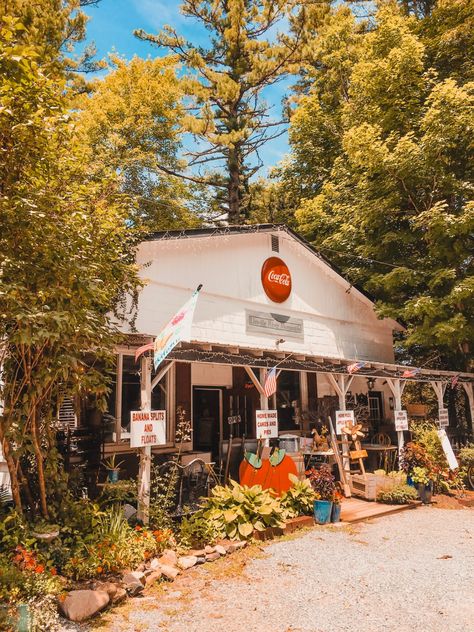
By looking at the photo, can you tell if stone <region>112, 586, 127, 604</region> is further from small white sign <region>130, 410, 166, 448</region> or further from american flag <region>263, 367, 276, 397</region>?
american flag <region>263, 367, 276, 397</region>

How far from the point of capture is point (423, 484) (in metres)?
11.1

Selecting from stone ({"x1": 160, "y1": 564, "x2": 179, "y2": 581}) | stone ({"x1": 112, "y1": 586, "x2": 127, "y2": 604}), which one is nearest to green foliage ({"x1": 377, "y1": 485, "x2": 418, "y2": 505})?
stone ({"x1": 160, "y1": 564, "x2": 179, "y2": 581})

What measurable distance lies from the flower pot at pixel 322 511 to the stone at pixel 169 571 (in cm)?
355

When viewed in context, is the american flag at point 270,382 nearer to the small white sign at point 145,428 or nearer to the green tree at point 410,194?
the small white sign at point 145,428

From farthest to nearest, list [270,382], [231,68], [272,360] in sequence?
1. [231,68]
2. [272,360]
3. [270,382]

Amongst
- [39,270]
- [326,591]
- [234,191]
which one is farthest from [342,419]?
[234,191]

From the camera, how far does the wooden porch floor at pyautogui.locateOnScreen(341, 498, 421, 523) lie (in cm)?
948

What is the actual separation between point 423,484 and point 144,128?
18.3 meters

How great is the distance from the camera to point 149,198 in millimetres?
21844

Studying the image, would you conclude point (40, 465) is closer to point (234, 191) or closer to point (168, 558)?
point (168, 558)

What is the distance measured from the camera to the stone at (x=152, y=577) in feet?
19.5

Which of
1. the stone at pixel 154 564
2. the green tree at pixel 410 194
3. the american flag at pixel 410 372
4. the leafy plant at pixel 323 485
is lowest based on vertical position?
the stone at pixel 154 564

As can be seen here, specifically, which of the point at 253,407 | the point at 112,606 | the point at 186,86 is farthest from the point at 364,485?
the point at 186,86

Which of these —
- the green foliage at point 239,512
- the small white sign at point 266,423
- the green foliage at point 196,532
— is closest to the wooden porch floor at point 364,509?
the green foliage at point 239,512
